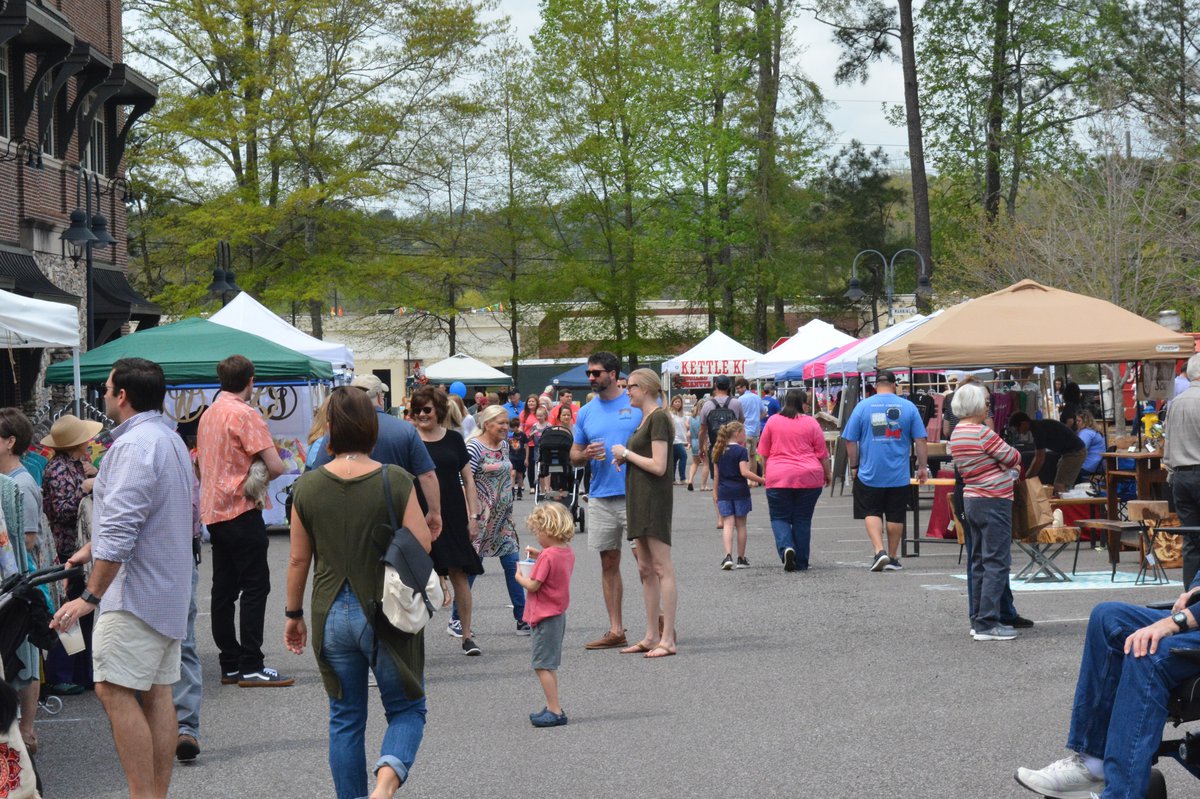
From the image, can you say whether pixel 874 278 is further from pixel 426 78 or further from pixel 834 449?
pixel 834 449

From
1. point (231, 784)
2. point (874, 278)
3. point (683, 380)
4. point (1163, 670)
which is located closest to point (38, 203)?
point (683, 380)

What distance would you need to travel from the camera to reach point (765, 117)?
45719mm

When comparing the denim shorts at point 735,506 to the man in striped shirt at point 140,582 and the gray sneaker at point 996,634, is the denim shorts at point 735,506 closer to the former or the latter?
the gray sneaker at point 996,634

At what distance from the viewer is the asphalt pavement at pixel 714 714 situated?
6559mm

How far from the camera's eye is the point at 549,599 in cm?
792

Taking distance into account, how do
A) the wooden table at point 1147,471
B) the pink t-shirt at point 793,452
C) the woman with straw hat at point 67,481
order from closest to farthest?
the woman with straw hat at point 67,481
the pink t-shirt at point 793,452
the wooden table at point 1147,471

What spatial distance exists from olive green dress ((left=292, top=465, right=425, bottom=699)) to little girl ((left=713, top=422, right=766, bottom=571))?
379 inches

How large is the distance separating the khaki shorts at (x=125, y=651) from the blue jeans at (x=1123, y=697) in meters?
3.59

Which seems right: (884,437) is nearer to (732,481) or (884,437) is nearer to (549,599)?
(732,481)

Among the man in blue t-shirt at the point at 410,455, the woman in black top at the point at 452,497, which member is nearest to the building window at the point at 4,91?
the woman in black top at the point at 452,497

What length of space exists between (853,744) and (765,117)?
40.2m

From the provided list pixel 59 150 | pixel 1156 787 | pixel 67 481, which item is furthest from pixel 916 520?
pixel 59 150

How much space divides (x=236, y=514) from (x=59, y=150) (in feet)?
68.4

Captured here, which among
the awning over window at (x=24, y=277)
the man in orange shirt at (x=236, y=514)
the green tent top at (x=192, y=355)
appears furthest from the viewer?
the awning over window at (x=24, y=277)
